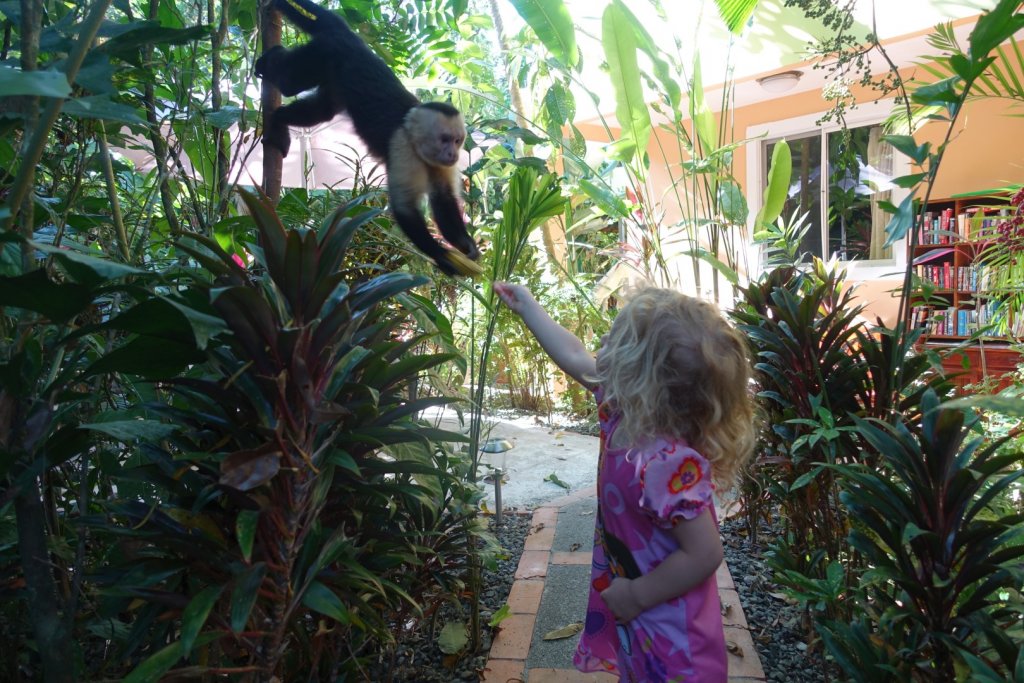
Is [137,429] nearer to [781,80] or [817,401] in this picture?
[817,401]

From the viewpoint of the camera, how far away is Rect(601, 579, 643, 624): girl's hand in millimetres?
1119

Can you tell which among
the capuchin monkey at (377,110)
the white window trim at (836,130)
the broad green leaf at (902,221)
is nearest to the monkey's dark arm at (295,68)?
the capuchin monkey at (377,110)

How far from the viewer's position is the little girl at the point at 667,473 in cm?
108

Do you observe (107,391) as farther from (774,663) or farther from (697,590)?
(774,663)

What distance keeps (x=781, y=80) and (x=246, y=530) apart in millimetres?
5082

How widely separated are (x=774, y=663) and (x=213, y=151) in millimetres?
2029

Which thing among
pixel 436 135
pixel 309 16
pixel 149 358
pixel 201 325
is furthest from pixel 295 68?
pixel 201 325

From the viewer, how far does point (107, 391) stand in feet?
4.51

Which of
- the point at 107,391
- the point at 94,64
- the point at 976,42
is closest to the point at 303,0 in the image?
the point at 94,64

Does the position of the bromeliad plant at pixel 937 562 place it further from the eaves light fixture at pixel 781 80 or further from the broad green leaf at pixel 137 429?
the eaves light fixture at pixel 781 80

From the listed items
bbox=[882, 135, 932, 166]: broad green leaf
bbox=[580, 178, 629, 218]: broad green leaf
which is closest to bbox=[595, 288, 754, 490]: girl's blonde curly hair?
bbox=[882, 135, 932, 166]: broad green leaf

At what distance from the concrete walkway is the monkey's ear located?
1066 millimetres

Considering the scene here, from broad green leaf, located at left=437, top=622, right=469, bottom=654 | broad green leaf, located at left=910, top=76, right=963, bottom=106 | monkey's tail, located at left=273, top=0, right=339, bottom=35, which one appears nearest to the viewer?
broad green leaf, located at left=910, top=76, right=963, bottom=106

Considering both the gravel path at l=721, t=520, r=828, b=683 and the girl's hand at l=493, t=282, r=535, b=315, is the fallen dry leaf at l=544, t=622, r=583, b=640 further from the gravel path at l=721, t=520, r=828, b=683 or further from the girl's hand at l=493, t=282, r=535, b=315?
the girl's hand at l=493, t=282, r=535, b=315
